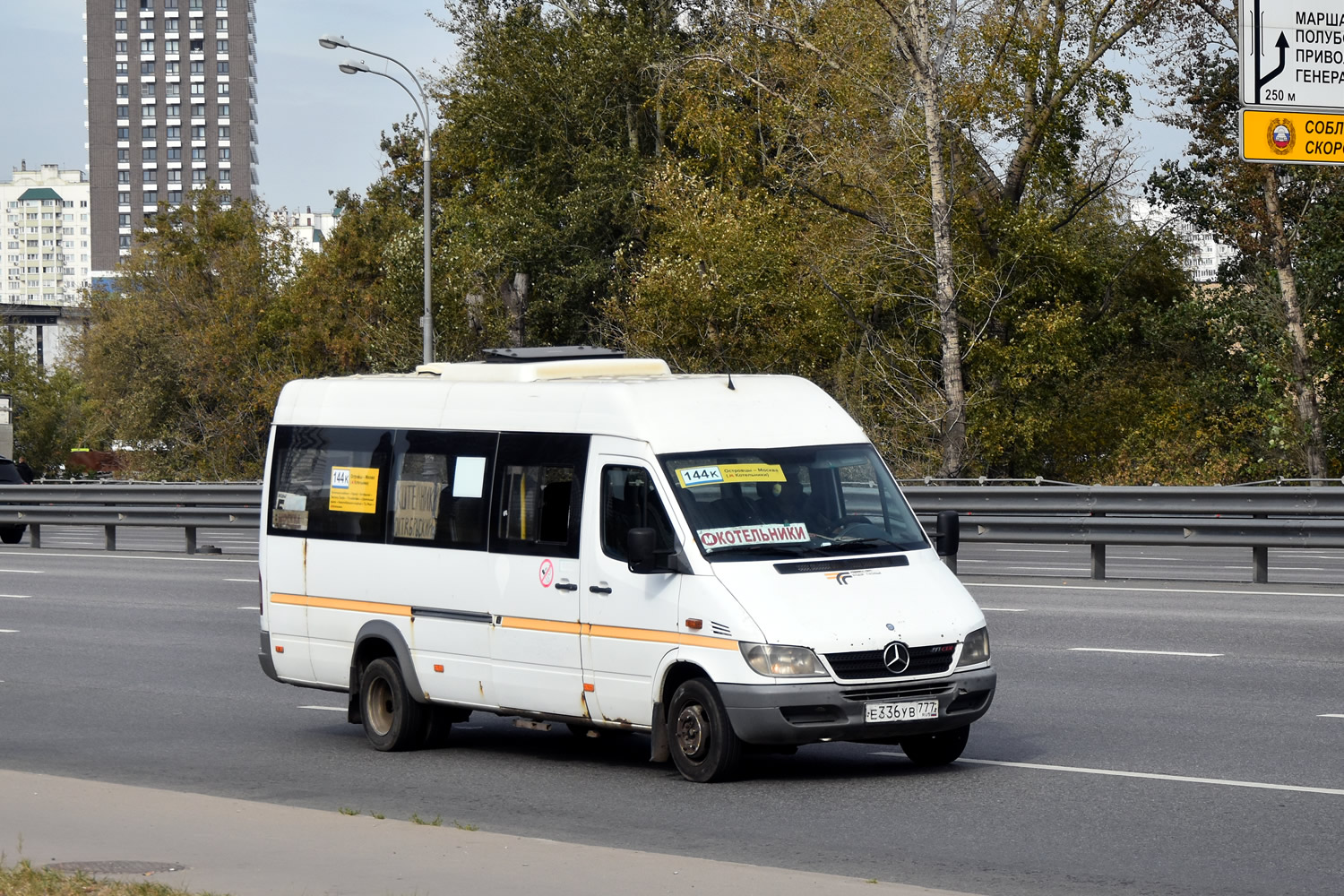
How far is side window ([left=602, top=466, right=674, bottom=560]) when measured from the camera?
9281 millimetres

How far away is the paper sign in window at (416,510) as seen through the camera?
10398mm

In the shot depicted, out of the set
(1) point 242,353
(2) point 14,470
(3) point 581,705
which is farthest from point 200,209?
(3) point 581,705

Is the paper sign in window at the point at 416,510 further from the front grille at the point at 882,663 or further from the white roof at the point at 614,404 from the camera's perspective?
the front grille at the point at 882,663

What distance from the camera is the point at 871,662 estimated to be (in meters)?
8.59

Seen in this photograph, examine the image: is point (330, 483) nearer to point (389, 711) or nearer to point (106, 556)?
point (389, 711)

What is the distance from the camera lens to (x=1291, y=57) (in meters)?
14.7

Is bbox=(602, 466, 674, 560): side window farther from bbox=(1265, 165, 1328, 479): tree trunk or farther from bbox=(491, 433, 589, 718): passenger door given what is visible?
bbox=(1265, 165, 1328, 479): tree trunk

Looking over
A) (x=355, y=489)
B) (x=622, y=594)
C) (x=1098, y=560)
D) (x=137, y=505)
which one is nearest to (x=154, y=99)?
(x=137, y=505)

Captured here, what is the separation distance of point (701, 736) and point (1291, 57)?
29.3 feet

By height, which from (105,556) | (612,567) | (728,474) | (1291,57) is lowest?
(105,556)

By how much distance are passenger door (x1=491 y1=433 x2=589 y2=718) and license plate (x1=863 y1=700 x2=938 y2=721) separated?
1.66m

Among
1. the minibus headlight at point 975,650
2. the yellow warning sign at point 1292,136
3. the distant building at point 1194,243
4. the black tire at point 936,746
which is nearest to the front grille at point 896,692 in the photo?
the minibus headlight at point 975,650

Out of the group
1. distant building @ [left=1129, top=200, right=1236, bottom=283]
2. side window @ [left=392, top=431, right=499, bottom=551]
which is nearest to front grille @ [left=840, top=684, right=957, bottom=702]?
side window @ [left=392, top=431, right=499, bottom=551]

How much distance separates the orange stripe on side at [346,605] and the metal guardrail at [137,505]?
605 inches
